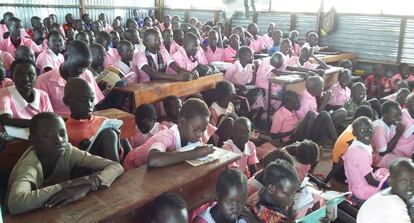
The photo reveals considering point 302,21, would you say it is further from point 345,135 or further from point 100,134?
point 100,134

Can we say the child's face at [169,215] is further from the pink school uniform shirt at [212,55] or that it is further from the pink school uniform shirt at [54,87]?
the pink school uniform shirt at [212,55]

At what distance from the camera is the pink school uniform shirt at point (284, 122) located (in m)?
4.58

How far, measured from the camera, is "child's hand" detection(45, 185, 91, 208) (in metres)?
1.45

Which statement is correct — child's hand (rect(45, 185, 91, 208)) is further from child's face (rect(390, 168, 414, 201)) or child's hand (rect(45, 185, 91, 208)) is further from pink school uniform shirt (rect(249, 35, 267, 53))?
pink school uniform shirt (rect(249, 35, 267, 53))

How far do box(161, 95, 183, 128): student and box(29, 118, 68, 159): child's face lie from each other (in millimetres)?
1747

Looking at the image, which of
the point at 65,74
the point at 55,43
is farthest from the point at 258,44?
the point at 65,74

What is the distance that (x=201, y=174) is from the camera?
188cm

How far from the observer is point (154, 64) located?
4.38 metres

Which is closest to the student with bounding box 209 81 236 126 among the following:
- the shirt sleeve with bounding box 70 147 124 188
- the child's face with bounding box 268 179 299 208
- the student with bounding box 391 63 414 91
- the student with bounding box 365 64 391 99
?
the child's face with bounding box 268 179 299 208

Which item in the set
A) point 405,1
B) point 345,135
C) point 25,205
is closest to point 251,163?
point 345,135

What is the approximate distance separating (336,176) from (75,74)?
2.53 metres

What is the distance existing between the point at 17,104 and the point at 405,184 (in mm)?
2326

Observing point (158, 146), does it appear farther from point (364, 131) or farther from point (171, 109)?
point (364, 131)

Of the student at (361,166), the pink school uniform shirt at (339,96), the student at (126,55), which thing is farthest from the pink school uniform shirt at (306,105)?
the student at (126,55)
